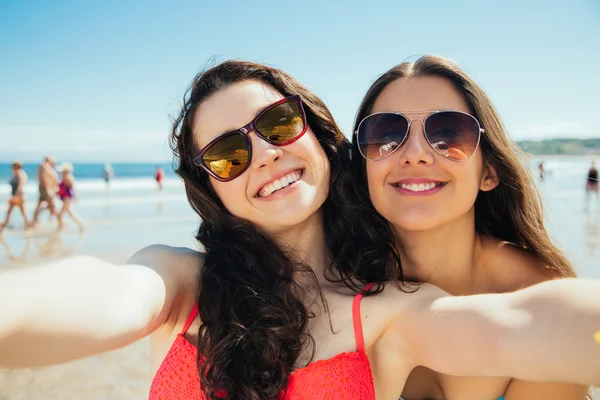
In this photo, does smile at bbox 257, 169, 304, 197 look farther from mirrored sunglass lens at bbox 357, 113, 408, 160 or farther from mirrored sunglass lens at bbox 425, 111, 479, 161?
mirrored sunglass lens at bbox 425, 111, 479, 161

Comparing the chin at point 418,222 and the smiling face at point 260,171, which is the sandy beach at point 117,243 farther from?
the chin at point 418,222

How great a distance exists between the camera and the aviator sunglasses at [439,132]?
2.10 meters

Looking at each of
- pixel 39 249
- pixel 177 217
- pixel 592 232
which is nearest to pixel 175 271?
pixel 39 249

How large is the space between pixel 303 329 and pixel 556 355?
99 centimetres

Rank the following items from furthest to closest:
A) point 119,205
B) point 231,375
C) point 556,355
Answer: point 119,205 < point 231,375 < point 556,355

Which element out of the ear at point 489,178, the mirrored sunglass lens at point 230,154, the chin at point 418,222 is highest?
the mirrored sunglass lens at point 230,154

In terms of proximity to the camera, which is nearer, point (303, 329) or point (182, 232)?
point (303, 329)

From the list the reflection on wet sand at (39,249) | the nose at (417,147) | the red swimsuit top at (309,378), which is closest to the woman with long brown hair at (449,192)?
the nose at (417,147)

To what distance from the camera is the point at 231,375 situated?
1.77m

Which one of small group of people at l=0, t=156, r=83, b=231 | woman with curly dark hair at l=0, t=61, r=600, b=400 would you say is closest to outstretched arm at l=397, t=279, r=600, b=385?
woman with curly dark hair at l=0, t=61, r=600, b=400

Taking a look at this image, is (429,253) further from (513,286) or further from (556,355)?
(556,355)

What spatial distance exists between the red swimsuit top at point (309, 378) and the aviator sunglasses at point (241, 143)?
804 millimetres

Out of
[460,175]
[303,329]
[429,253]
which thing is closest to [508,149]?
[460,175]

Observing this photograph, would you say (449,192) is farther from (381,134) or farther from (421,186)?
(381,134)
